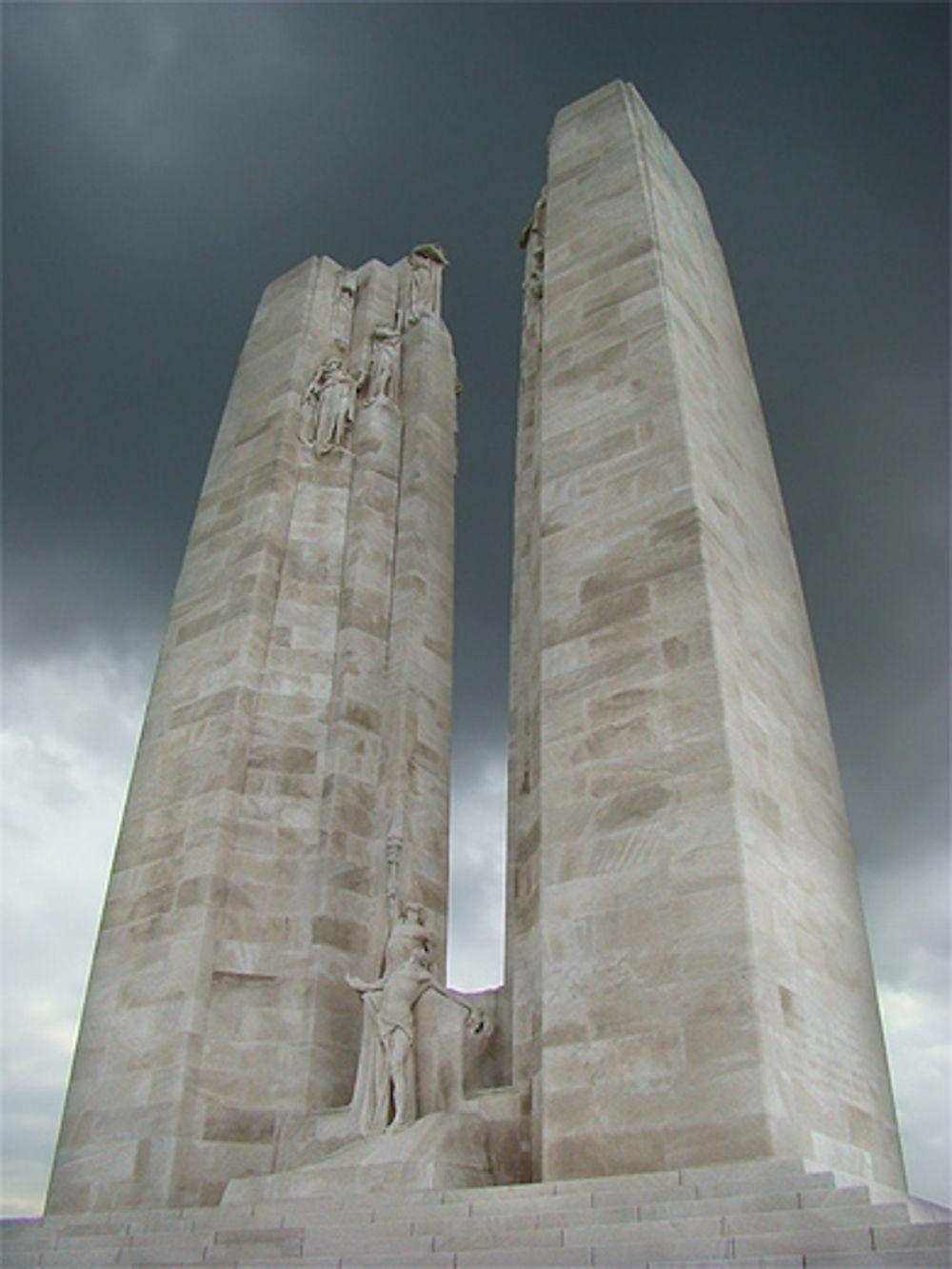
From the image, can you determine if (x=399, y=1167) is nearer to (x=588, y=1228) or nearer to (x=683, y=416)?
(x=588, y=1228)

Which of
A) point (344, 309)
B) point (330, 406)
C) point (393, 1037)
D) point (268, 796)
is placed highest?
point (344, 309)

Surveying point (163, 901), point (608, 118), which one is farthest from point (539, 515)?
point (608, 118)

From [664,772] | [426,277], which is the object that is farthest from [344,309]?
[664,772]

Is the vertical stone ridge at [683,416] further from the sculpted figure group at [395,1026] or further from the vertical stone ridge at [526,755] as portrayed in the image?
the sculpted figure group at [395,1026]

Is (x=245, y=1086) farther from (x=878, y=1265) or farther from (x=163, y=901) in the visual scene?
(x=878, y=1265)

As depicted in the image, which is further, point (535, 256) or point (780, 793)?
point (535, 256)

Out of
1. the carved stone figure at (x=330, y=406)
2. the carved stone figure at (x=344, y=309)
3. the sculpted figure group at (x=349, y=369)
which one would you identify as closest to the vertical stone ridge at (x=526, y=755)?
the sculpted figure group at (x=349, y=369)

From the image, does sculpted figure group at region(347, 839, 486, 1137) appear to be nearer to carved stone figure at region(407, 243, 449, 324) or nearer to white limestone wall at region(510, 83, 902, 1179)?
white limestone wall at region(510, 83, 902, 1179)

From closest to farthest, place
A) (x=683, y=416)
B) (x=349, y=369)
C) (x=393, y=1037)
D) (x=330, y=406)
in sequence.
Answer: (x=393, y=1037) → (x=683, y=416) → (x=330, y=406) → (x=349, y=369)
